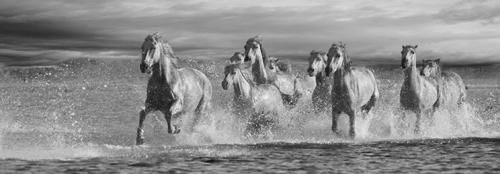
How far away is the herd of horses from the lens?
19.0 m

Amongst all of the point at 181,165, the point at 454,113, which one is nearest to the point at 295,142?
the point at 181,165

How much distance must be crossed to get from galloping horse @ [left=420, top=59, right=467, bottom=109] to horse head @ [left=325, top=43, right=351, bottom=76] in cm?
454

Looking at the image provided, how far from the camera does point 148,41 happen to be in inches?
741

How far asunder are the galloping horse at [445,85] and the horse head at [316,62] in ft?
14.6

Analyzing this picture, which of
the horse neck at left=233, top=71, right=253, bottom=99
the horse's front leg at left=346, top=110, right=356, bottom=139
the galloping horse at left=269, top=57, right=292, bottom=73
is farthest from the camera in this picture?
the galloping horse at left=269, top=57, right=292, bottom=73

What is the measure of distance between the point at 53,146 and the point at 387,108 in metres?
9.34

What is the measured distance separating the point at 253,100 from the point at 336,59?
2162 millimetres

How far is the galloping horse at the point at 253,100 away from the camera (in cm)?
2048

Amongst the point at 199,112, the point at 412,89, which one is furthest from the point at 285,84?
the point at 199,112

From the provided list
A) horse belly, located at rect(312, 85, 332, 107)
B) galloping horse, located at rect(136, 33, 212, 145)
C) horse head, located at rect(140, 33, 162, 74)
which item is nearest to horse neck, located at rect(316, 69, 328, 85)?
horse belly, located at rect(312, 85, 332, 107)

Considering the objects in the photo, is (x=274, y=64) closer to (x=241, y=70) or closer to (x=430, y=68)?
(x=430, y=68)

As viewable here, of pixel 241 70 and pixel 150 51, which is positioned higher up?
pixel 150 51

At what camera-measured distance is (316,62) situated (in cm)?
2147

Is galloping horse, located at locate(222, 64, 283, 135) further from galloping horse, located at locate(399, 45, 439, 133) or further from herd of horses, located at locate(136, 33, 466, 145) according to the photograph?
galloping horse, located at locate(399, 45, 439, 133)
